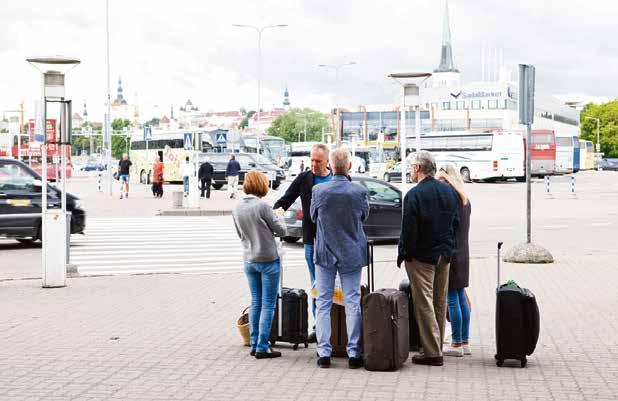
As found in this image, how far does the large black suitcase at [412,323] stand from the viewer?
8.60 metres

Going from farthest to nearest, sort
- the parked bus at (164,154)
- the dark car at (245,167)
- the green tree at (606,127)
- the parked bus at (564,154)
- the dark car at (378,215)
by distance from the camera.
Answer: the green tree at (606,127) → the parked bus at (564,154) → the parked bus at (164,154) → the dark car at (245,167) → the dark car at (378,215)

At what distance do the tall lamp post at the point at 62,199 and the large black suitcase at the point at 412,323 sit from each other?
6611 mm

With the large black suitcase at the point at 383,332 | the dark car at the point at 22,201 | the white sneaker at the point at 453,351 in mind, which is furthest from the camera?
the dark car at the point at 22,201

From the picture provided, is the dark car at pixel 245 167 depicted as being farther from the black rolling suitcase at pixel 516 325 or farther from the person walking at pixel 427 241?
the black rolling suitcase at pixel 516 325

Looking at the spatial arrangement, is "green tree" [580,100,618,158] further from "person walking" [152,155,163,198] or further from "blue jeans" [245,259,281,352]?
"blue jeans" [245,259,281,352]

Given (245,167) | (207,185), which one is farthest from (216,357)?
(245,167)

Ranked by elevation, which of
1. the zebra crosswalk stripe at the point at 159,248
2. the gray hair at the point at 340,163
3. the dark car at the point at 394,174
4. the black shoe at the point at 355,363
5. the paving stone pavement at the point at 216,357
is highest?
the gray hair at the point at 340,163

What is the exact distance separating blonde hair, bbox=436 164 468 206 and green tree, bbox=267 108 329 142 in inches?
6851

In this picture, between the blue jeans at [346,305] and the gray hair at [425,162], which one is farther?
the gray hair at [425,162]

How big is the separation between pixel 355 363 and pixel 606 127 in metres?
158

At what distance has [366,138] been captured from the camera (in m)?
165

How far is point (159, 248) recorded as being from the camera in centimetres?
2077

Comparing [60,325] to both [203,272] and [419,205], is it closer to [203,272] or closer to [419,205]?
[419,205]

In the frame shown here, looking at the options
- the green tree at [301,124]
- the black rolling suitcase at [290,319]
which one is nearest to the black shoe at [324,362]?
the black rolling suitcase at [290,319]
